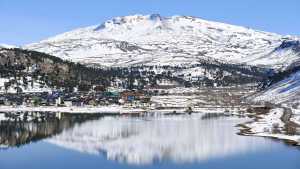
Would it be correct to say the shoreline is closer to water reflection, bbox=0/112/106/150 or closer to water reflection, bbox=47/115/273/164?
water reflection, bbox=47/115/273/164

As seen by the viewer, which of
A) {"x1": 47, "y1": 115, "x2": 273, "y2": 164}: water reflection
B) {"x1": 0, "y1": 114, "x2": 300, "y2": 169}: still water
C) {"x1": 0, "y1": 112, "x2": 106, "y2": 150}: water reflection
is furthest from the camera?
{"x1": 0, "y1": 112, "x2": 106, "y2": 150}: water reflection

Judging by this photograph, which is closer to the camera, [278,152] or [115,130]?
[278,152]

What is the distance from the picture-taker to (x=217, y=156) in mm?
87750

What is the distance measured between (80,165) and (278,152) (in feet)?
91.3

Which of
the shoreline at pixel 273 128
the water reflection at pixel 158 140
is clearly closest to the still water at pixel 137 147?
the water reflection at pixel 158 140

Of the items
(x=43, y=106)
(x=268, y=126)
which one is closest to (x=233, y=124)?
(x=268, y=126)

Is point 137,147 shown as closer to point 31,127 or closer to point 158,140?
point 158,140

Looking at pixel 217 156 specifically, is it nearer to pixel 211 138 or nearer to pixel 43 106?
pixel 211 138

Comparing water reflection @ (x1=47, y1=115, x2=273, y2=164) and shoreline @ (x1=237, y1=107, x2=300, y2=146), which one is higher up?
shoreline @ (x1=237, y1=107, x2=300, y2=146)

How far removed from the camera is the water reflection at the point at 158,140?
8950 cm

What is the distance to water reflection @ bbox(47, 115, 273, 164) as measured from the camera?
294 feet

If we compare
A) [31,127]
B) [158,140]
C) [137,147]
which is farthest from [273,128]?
[31,127]

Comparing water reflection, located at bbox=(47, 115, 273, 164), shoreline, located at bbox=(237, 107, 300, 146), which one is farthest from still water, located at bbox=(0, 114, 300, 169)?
shoreline, located at bbox=(237, 107, 300, 146)

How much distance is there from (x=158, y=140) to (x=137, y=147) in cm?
802
